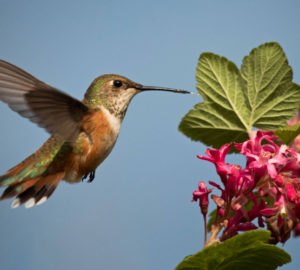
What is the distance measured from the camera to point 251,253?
1.29 meters

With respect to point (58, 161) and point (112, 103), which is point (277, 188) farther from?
point (58, 161)

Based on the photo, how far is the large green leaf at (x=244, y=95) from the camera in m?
1.64

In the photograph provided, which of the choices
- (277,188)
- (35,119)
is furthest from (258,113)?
(35,119)

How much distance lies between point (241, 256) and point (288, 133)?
529 millimetres

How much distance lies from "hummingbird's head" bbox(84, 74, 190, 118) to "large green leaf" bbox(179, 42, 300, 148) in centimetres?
27

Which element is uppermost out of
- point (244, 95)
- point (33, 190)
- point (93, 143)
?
point (244, 95)

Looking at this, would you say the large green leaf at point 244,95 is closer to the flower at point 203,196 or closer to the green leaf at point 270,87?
the green leaf at point 270,87

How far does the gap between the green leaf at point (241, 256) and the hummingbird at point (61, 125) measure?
80 centimetres

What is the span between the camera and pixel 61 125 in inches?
66.9

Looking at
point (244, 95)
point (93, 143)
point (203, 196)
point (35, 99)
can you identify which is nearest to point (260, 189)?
point (203, 196)

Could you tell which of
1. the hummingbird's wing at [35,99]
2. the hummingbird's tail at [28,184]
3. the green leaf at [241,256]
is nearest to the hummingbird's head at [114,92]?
the hummingbird's wing at [35,99]

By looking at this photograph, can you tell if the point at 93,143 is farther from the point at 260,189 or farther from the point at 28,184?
the point at 260,189

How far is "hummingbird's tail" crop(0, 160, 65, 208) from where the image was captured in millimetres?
1782

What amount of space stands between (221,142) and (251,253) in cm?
70
